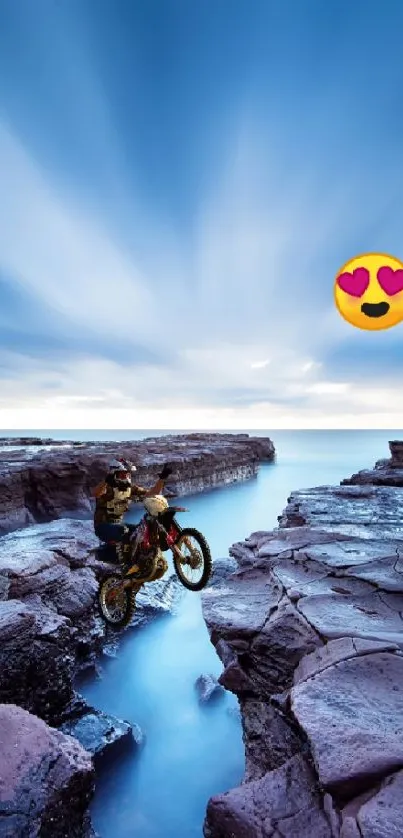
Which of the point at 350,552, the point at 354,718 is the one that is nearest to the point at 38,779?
the point at 354,718

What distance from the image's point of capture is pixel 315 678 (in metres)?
2.94

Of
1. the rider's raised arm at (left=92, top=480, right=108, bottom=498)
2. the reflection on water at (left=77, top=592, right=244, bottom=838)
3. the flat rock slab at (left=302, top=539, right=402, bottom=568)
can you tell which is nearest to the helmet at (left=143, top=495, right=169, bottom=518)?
the rider's raised arm at (left=92, top=480, right=108, bottom=498)

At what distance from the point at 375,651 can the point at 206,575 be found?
146 centimetres

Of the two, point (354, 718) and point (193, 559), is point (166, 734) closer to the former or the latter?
point (193, 559)

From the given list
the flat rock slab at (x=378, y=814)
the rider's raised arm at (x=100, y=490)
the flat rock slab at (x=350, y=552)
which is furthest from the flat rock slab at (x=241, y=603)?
the flat rock slab at (x=378, y=814)

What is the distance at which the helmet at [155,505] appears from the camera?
4.02 m

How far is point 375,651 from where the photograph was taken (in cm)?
312

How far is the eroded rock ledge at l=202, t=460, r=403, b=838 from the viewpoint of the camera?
210 centimetres

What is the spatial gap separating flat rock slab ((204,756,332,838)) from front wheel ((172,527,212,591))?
5.01ft

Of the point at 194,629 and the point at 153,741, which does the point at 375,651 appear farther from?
the point at 194,629

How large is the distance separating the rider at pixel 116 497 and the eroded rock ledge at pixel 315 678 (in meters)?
1.27

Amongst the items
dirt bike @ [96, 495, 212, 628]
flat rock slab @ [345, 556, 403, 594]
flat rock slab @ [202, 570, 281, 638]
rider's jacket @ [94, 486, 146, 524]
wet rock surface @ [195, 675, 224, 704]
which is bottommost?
wet rock surface @ [195, 675, 224, 704]

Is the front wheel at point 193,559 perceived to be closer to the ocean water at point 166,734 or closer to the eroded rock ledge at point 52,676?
the eroded rock ledge at point 52,676

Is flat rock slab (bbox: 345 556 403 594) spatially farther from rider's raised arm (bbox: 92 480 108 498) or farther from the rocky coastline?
rider's raised arm (bbox: 92 480 108 498)
